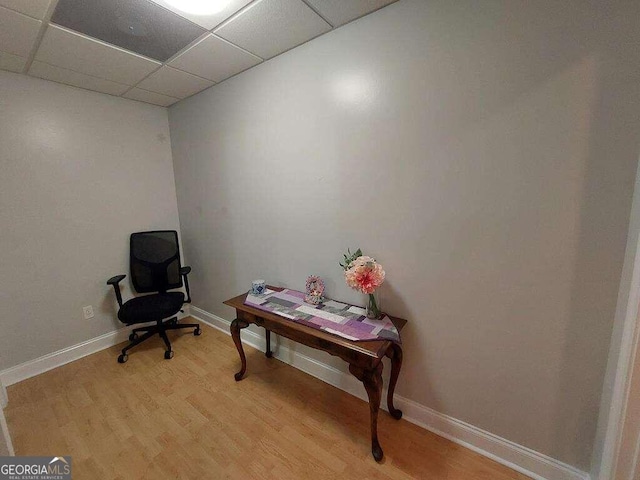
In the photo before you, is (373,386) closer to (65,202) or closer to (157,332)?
(157,332)

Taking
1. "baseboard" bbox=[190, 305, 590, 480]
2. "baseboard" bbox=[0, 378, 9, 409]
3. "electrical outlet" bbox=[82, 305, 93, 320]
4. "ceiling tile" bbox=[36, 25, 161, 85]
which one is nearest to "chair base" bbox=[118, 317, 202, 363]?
"electrical outlet" bbox=[82, 305, 93, 320]

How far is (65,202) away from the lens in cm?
218

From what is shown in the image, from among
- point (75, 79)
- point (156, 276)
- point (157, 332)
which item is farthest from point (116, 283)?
point (75, 79)

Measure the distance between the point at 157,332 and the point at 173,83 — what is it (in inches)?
92.5

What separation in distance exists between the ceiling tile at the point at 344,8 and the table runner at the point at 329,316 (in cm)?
172

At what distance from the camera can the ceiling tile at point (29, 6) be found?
1.21m

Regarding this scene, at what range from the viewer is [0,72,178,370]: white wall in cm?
195

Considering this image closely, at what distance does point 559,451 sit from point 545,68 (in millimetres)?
1700

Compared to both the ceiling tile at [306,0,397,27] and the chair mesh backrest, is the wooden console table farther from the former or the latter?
the ceiling tile at [306,0,397,27]

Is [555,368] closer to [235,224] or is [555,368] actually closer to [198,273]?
[235,224]

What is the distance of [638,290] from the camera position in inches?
33.0

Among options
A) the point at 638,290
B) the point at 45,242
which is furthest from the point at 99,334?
the point at 638,290

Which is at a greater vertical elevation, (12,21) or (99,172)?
(12,21)

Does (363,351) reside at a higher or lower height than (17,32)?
lower
